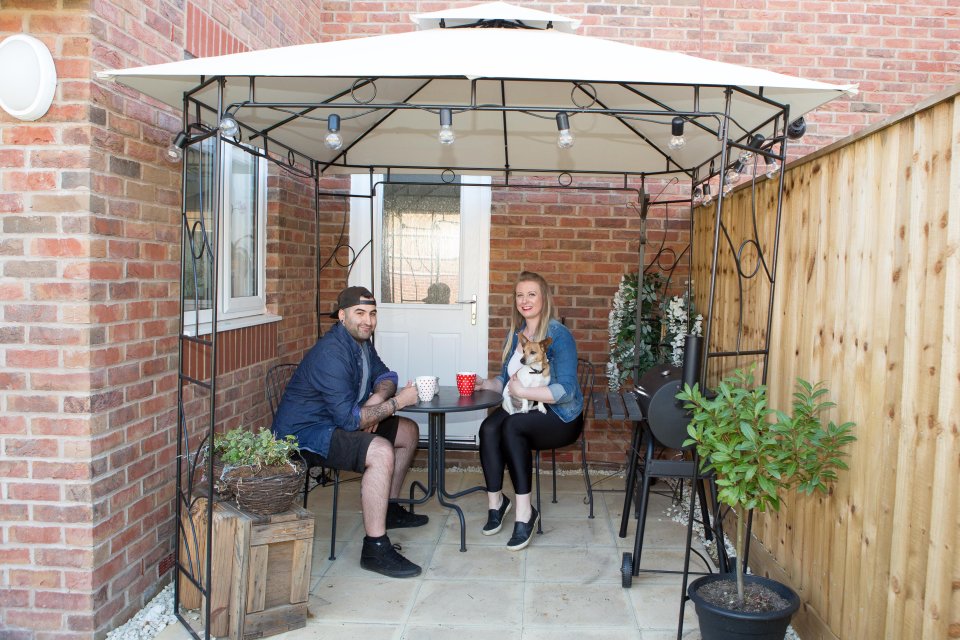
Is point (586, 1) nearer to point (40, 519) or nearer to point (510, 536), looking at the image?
point (510, 536)

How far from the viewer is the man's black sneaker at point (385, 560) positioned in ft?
11.3

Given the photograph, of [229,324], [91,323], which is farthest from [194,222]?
[91,323]

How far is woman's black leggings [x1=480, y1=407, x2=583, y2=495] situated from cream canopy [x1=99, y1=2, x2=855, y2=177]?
1.52m

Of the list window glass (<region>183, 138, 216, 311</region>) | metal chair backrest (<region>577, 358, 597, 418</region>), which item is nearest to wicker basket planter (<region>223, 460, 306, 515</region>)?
window glass (<region>183, 138, 216, 311</region>)

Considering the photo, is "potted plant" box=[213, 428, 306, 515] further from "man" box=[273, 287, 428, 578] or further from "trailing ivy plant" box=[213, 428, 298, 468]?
"man" box=[273, 287, 428, 578]

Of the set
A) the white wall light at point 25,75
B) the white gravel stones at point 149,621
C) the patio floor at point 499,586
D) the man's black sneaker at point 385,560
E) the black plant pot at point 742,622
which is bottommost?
the patio floor at point 499,586

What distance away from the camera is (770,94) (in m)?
2.70

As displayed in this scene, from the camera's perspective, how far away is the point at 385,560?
345 cm

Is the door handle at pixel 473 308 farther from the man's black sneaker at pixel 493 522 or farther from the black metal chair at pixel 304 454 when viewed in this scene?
the man's black sneaker at pixel 493 522

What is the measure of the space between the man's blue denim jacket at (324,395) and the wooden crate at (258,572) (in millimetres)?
630

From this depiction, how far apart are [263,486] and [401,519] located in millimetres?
1430

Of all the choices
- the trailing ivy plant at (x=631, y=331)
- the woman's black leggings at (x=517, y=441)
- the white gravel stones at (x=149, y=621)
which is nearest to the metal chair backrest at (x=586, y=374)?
the trailing ivy plant at (x=631, y=331)

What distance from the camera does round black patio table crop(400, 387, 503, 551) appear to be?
3.63 m

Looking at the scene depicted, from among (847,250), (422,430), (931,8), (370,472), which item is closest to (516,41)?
(847,250)
